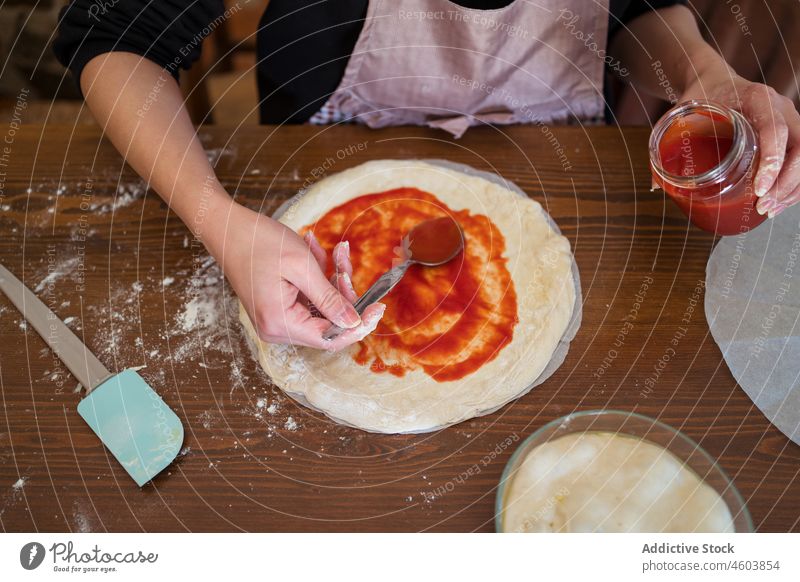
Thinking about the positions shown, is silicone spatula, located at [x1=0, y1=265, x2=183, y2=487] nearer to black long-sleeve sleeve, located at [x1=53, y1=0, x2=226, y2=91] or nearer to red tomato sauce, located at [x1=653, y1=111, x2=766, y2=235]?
black long-sleeve sleeve, located at [x1=53, y1=0, x2=226, y2=91]

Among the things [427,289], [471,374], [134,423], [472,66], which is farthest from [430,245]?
[134,423]

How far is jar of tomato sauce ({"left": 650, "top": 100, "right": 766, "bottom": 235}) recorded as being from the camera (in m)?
0.65

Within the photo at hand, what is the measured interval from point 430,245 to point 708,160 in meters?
0.35

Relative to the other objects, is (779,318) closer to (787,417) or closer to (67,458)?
(787,417)

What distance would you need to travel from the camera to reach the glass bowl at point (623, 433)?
1.97ft

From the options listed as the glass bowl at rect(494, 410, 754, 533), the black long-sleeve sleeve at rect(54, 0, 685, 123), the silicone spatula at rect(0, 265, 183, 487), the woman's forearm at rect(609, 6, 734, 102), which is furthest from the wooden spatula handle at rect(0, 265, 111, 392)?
the woman's forearm at rect(609, 6, 734, 102)

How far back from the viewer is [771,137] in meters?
0.66

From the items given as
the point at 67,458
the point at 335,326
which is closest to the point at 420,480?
the point at 335,326

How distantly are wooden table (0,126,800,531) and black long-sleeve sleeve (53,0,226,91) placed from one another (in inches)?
5.5

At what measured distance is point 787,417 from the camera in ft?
2.19

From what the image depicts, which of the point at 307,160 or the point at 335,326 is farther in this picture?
the point at 307,160

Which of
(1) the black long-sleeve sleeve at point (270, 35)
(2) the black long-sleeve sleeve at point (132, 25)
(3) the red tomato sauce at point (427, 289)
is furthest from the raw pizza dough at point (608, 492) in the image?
(2) the black long-sleeve sleeve at point (132, 25)

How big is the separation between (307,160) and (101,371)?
1.37 ft

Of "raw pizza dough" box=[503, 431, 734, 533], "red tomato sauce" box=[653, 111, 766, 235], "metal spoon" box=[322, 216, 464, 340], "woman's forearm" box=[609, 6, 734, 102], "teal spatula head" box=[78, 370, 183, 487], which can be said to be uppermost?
"woman's forearm" box=[609, 6, 734, 102]
